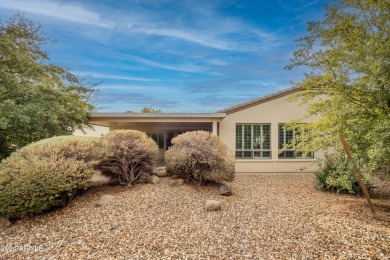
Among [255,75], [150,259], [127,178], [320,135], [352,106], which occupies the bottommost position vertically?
[150,259]

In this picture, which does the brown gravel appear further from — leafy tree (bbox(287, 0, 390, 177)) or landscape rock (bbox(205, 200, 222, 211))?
leafy tree (bbox(287, 0, 390, 177))

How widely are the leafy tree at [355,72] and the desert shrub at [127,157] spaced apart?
17.4 ft

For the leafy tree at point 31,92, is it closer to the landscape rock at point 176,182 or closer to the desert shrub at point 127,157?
the desert shrub at point 127,157

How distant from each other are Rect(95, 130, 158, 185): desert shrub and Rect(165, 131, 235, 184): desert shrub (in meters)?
0.91

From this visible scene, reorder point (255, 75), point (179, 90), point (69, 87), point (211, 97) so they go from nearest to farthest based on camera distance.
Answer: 1. point (69, 87)
2. point (255, 75)
3. point (179, 90)
4. point (211, 97)

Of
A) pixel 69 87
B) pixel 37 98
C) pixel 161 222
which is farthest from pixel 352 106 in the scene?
pixel 69 87

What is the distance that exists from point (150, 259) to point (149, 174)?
4331 mm

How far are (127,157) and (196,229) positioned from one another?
357 cm

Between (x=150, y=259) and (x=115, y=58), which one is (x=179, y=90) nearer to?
(x=115, y=58)

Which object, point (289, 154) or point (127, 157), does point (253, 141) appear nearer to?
point (289, 154)

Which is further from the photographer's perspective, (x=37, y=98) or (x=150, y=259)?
(x=37, y=98)

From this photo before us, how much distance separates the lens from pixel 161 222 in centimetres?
520

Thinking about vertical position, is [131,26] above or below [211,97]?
above

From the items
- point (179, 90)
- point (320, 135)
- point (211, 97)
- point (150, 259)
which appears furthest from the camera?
point (211, 97)
